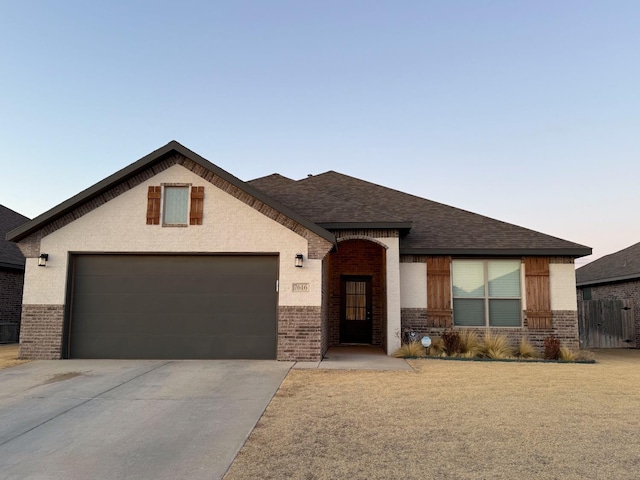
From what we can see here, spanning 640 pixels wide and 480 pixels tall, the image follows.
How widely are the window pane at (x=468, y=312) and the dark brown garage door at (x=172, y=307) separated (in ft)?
19.6

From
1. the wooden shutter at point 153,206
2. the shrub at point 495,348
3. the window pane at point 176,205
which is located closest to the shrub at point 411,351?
the shrub at point 495,348

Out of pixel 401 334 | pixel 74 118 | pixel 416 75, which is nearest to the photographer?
pixel 401 334

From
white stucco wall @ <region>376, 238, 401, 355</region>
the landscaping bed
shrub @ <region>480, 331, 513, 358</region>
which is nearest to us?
the landscaping bed

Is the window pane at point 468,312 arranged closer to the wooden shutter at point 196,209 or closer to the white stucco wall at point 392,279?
the white stucco wall at point 392,279

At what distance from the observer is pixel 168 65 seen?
17.2 meters

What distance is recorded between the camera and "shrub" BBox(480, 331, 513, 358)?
12170 millimetres

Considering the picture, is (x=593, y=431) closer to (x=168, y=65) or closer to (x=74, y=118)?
(x=168, y=65)

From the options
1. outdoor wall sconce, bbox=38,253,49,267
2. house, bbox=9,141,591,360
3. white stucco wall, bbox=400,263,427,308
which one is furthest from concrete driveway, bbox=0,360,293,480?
white stucco wall, bbox=400,263,427,308

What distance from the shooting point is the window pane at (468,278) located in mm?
13609

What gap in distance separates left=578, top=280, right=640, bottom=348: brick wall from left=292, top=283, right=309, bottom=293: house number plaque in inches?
586

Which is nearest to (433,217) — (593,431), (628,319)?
(628,319)

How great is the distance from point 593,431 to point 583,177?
759 inches

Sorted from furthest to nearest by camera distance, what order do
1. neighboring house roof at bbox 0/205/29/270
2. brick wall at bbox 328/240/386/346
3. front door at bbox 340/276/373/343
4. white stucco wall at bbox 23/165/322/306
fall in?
neighboring house roof at bbox 0/205/29/270 → front door at bbox 340/276/373/343 → brick wall at bbox 328/240/386/346 → white stucco wall at bbox 23/165/322/306

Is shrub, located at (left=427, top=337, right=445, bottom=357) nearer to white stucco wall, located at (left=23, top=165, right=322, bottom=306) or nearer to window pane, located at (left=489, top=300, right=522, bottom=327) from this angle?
window pane, located at (left=489, top=300, right=522, bottom=327)
